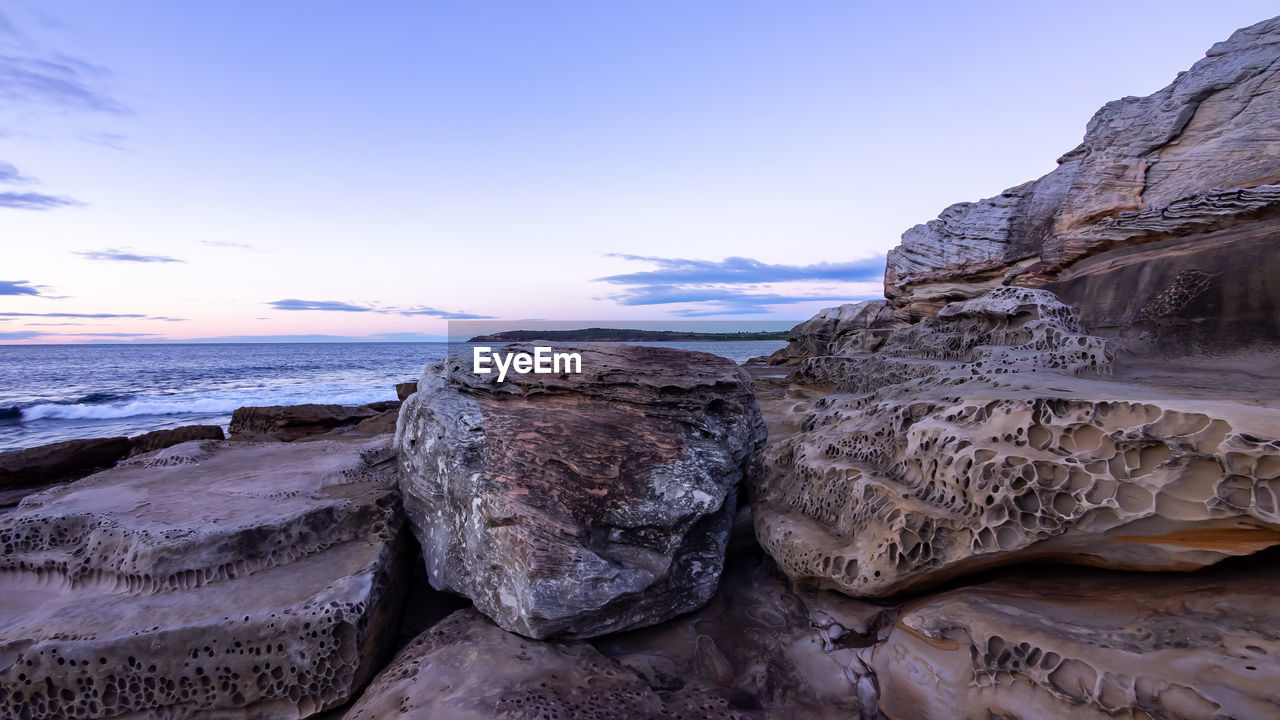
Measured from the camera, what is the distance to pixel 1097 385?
334 centimetres

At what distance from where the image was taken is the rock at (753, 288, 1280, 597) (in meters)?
2.26

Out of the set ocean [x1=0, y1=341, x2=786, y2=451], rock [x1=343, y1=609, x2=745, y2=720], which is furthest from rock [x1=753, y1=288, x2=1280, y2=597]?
ocean [x1=0, y1=341, x2=786, y2=451]

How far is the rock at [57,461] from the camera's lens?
6.78m

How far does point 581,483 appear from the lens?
371 centimetres

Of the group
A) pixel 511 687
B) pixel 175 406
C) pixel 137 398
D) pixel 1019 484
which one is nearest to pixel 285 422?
pixel 511 687

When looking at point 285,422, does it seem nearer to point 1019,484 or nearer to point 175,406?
point 175,406

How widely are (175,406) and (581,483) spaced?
714 inches

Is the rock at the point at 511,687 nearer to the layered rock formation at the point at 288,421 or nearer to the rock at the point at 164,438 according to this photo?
the layered rock formation at the point at 288,421

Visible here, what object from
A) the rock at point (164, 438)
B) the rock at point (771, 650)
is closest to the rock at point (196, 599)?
the rock at point (771, 650)

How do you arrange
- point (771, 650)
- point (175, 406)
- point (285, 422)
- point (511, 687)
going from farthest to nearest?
point (175, 406) → point (285, 422) → point (771, 650) → point (511, 687)

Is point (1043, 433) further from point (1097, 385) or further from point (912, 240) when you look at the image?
point (912, 240)

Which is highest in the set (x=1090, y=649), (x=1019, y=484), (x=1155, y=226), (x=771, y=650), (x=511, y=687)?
(x=1155, y=226)

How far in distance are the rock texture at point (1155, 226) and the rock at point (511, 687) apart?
6662 mm

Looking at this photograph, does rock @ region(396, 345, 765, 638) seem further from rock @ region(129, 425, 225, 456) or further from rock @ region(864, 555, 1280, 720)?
rock @ region(129, 425, 225, 456)
